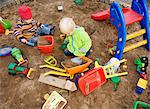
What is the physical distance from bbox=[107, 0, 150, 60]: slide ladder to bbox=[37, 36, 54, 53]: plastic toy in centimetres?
75

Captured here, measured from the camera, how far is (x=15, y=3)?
3.57 meters

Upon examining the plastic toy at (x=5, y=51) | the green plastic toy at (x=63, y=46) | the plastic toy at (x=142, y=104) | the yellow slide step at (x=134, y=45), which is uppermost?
the plastic toy at (x=5, y=51)

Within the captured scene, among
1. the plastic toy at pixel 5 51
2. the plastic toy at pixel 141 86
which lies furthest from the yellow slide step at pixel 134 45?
the plastic toy at pixel 5 51

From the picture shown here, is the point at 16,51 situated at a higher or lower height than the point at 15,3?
lower

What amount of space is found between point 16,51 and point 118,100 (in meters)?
1.29

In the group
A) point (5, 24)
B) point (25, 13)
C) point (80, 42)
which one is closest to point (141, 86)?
point (80, 42)

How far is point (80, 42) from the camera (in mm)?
2494

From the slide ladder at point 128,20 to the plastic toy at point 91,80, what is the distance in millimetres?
332

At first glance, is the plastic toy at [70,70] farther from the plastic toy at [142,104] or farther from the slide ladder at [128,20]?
the plastic toy at [142,104]

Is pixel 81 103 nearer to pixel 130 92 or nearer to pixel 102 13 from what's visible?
pixel 130 92

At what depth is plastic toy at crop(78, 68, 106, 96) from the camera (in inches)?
94.5

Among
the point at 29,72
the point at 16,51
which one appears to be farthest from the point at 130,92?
the point at 16,51

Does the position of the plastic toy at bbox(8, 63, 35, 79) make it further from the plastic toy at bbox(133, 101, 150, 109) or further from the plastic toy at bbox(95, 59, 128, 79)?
the plastic toy at bbox(133, 101, 150, 109)

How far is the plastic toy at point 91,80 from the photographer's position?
7.88ft
